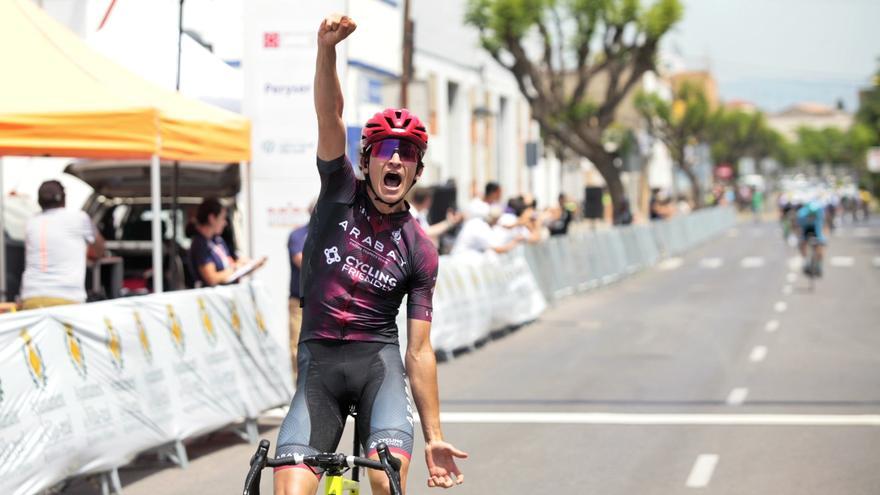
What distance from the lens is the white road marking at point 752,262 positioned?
37781mm

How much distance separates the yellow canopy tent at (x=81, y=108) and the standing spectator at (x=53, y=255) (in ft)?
1.69

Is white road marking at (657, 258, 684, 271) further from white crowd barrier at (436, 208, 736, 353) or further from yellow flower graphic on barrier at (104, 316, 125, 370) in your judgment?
yellow flower graphic on barrier at (104, 316, 125, 370)

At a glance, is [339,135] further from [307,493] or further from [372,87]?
[372,87]

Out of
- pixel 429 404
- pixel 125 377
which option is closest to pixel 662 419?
pixel 125 377

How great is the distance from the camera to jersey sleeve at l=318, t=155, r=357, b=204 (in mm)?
5281

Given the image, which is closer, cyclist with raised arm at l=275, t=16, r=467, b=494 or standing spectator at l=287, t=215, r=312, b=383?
cyclist with raised arm at l=275, t=16, r=467, b=494

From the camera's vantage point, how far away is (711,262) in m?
39.8

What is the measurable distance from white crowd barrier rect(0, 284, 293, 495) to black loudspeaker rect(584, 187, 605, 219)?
2635 centimetres

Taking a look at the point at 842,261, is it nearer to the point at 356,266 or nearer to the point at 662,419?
the point at 662,419

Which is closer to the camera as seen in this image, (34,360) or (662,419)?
(34,360)

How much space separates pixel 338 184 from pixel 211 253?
7808 mm

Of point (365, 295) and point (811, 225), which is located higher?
point (365, 295)

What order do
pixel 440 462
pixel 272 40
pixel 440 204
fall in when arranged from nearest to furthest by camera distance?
pixel 440 462
pixel 272 40
pixel 440 204

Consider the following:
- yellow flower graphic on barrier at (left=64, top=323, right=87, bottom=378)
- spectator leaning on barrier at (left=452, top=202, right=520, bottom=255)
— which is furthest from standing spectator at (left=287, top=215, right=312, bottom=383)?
spectator leaning on barrier at (left=452, top=202, right=520, bottom=255)
